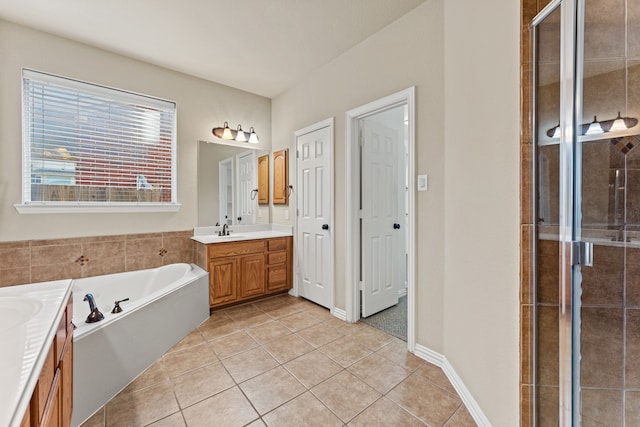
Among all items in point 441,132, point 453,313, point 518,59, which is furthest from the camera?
point 441,132

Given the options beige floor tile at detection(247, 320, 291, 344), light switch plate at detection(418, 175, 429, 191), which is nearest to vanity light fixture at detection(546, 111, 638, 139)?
light switch plate at detection(418, 175, 429, 191)

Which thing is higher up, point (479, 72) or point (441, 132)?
point (479, 72)

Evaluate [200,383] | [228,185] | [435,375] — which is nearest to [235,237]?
[228,185]

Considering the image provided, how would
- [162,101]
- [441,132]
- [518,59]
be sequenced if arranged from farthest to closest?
[162,101], [441,132], [518,59]

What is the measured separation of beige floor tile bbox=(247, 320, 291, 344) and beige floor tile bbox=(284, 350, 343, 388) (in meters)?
0.41

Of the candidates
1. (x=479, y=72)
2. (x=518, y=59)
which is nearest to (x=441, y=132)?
(x=479, y=72)

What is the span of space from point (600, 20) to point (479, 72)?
0.50 meters

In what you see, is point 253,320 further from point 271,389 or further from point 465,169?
point 465,169

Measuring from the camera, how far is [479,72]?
148cm

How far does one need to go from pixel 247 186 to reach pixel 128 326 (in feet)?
7.20

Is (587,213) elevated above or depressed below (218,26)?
below

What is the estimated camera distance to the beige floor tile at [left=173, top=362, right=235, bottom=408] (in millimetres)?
1618

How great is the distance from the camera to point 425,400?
1.59 metres

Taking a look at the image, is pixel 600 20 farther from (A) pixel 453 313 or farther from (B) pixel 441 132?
(A) pixel 453 313
